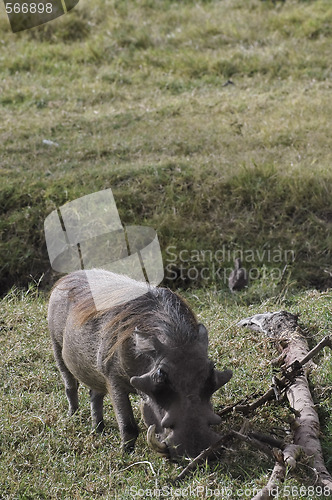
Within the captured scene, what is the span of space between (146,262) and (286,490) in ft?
11.9

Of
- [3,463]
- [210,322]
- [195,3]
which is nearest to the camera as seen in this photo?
[3,463]

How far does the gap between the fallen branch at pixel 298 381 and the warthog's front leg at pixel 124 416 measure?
0.76 meters

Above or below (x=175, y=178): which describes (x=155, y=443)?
above

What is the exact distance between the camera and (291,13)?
10.6 metres

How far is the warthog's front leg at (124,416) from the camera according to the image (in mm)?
3426

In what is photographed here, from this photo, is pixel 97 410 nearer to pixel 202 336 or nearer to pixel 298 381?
pixel 202 336

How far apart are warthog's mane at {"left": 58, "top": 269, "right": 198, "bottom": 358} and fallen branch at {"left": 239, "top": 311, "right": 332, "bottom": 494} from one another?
0.71 metres

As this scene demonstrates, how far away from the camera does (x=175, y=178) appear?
695 centimetres

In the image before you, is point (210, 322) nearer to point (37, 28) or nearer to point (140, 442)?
point (140, 442)

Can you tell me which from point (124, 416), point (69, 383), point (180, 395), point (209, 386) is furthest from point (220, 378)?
point (69, 383)

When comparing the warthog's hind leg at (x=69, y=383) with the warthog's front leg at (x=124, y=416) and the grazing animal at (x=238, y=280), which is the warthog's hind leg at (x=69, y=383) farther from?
the grazing animal at (x=238, y=280)

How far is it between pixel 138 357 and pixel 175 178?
385 cm

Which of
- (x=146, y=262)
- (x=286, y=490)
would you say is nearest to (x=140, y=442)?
(x=286, y=490)

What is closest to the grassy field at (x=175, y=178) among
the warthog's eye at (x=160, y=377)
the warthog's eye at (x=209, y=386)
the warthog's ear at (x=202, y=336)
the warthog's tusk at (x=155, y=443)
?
the warthog's tusk at (x=155, y=443)
